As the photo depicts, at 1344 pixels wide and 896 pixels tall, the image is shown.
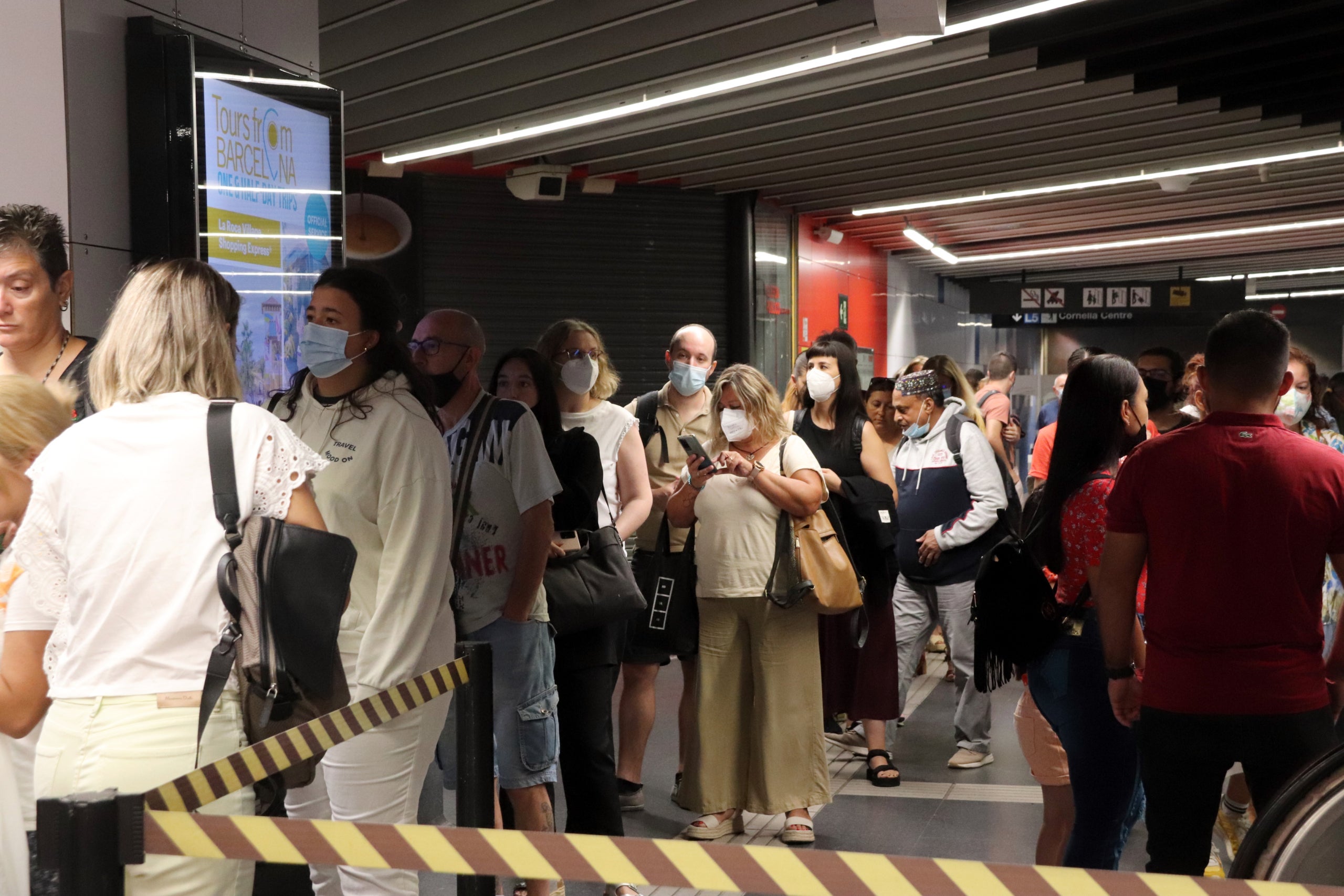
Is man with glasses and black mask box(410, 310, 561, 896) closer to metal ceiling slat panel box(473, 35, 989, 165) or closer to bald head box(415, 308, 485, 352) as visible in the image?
bald head box(415, 308, 485, 352)

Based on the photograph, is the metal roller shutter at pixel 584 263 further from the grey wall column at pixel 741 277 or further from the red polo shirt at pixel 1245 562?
the red polo shirt at pixel 1245 562

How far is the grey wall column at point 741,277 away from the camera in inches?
480

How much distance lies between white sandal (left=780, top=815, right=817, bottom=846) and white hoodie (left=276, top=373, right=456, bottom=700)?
81.1 inches

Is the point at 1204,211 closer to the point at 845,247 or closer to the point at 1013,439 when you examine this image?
the point at 845,247

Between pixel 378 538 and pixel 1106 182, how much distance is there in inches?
433

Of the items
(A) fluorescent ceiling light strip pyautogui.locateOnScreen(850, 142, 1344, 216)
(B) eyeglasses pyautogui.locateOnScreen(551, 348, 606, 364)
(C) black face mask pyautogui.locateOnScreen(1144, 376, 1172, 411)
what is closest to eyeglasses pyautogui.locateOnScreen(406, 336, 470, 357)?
(B) eyeglasses pyautogui.locateOnScreen(551, 348, 606, 364)

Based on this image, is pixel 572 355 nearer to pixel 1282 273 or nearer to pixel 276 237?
pixel 276 237

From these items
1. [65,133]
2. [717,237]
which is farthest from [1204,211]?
[65,133]

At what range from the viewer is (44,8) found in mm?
3584

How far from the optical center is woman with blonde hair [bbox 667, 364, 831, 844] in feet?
14.2

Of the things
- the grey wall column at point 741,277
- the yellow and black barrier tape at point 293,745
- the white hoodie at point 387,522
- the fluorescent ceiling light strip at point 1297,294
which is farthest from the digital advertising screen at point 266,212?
the fluorescent ceiling light strip at point 1297,294

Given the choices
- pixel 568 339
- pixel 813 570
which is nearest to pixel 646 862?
pixel 813 570

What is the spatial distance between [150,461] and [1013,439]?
7.70 meters

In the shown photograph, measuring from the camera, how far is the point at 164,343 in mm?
2166
